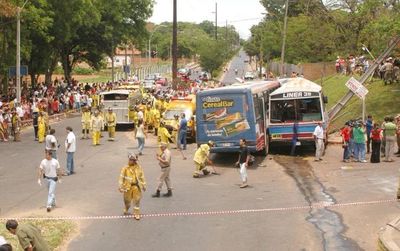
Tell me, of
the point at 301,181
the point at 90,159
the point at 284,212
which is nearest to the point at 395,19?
the point at 301,181

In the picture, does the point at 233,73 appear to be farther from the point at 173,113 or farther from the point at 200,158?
the point at 200,158

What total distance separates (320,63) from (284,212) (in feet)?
162

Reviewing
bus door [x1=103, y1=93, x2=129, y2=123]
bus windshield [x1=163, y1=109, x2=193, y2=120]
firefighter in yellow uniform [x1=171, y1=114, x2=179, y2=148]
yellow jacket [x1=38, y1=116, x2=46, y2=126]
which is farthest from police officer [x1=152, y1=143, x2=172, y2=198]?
bus door [x1=103, y1=93, x2=129, y2=123]

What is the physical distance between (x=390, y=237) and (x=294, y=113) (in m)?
14.0

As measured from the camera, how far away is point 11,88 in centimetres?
4556

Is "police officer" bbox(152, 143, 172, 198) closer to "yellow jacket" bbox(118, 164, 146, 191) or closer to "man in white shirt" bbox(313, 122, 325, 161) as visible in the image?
"yellow jacket" bbox(118, 164, 146, 191)

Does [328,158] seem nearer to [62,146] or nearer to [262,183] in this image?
[262,183]

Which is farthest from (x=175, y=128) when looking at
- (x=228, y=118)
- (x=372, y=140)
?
(x=372, y=140)

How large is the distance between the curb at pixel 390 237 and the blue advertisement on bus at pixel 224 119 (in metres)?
10.1

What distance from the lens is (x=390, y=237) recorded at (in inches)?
457

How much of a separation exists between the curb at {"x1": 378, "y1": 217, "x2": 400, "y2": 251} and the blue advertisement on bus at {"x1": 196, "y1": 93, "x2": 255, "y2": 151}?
10117mm

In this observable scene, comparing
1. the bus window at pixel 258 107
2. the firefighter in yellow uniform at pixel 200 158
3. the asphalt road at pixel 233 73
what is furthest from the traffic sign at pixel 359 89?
the asphalt road at pixel 233 73

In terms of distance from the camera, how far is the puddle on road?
12.4 m

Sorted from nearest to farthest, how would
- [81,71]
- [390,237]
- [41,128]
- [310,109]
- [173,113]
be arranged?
[390,237] → [310,109] → [41,128] → [173,113] → [81,71]
